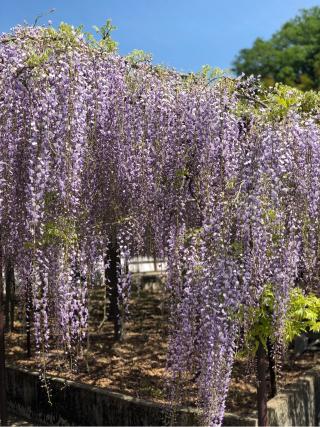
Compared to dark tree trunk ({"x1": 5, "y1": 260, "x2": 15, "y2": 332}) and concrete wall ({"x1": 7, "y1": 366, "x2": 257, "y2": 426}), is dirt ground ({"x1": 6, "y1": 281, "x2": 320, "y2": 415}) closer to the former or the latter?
dark tree trunk ({"x1": 5, "y1": 260, "x2": 15, "y2": 332})

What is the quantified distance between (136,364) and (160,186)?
11.4 ft

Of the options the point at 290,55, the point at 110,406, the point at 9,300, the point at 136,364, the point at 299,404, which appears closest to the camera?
the point at 110,406

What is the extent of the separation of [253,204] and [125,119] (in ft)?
7.16

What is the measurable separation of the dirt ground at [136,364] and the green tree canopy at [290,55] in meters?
17.5

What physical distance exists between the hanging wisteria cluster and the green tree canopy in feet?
64.0

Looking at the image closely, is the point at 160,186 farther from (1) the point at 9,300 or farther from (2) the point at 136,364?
(1) the point at 9,300

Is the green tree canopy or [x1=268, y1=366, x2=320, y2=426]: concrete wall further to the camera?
the green tree canopy

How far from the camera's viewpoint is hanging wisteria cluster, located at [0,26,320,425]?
20.2 feet

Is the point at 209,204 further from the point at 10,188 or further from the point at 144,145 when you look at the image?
the point at 10,188

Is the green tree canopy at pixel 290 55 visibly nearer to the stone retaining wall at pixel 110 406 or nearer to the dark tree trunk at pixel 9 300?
the dark tree trunk at pixel 9 300

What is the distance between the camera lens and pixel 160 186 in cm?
745

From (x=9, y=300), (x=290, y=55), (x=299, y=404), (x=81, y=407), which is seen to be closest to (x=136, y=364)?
(x=81, y=407)

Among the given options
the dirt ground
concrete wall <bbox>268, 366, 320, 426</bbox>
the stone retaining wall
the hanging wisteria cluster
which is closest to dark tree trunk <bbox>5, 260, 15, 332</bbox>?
the dirt ground

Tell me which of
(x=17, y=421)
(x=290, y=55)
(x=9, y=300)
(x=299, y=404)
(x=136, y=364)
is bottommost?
(x=17, y=421)
